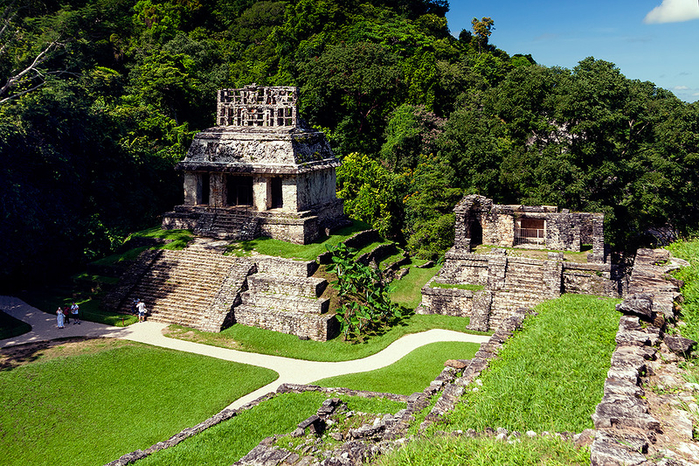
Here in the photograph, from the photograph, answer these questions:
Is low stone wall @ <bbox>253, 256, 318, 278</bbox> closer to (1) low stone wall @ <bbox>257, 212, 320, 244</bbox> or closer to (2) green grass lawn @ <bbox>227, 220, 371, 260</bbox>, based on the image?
(2) green grass lawn @ <bbox>227, 220, 371, 260</bbox>

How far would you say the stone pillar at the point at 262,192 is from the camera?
957 inches

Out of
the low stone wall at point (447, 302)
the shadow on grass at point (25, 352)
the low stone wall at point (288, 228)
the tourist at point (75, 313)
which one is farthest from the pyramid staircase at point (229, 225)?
the low stone wall at point (447, 302)

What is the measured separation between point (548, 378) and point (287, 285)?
1276 cm

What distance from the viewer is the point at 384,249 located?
2702 centimetres

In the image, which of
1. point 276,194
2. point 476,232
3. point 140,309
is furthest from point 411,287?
point 140,309

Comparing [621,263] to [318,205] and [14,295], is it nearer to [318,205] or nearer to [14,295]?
[318,205]

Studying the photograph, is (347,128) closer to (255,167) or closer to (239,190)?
(239,190)

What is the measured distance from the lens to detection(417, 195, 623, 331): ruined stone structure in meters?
20.9

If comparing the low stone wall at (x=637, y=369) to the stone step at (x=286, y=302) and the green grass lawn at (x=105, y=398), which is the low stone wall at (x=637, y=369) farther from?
the stone step at (x=286, y=302)

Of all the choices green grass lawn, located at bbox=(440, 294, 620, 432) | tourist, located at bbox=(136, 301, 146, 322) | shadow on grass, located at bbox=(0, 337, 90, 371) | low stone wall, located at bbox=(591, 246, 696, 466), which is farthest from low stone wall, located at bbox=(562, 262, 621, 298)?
shadow on grass, located at bbox=(0, 337, 90, 371)

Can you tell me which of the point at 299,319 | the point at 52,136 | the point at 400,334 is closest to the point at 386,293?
the point at 400,334

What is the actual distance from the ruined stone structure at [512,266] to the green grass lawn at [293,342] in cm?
144

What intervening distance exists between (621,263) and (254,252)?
836 inches

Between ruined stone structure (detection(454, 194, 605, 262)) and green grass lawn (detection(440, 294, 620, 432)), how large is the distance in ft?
41.6
